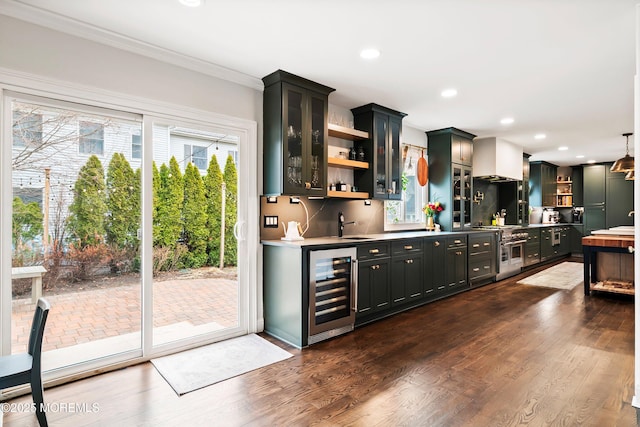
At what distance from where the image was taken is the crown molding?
235 centimetres

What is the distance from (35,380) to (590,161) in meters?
11.6

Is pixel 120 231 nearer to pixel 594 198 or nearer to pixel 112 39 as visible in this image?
pixel 112 39

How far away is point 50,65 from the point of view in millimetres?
2506

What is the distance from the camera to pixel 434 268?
15.7ft

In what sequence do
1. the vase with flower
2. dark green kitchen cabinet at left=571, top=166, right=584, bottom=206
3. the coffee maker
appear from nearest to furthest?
1. the vase with flower
2. the coffee maker
3. dark green kitchen cabinet at left=571, top=166, right=584, bottom=206

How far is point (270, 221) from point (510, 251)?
16.5 ft

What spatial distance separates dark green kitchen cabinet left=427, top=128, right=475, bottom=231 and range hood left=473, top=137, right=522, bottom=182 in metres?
0.68

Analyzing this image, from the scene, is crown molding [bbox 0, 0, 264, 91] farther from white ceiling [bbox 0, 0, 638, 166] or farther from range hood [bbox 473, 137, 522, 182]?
range hood [bbox 473, 137, 522, 182]

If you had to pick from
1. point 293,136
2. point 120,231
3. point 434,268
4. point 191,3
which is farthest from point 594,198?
point 120,231

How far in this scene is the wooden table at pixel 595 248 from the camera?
4964mm

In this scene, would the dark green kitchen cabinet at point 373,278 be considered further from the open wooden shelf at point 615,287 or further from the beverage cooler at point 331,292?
the open wooden shelf at point 615,287

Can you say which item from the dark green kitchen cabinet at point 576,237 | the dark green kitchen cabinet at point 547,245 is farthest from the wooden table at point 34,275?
the dark green kitchen cabinet at point 576,237

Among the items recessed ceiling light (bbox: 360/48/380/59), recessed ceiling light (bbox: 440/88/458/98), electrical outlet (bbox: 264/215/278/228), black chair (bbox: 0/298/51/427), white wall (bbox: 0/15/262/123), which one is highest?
recessed ceiling light (bbox: 440/88/458/98)

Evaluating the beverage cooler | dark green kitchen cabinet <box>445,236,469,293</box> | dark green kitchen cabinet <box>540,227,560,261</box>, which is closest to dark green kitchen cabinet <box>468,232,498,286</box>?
dark green kitchen cabinet <box>445,236,469,293</box>
